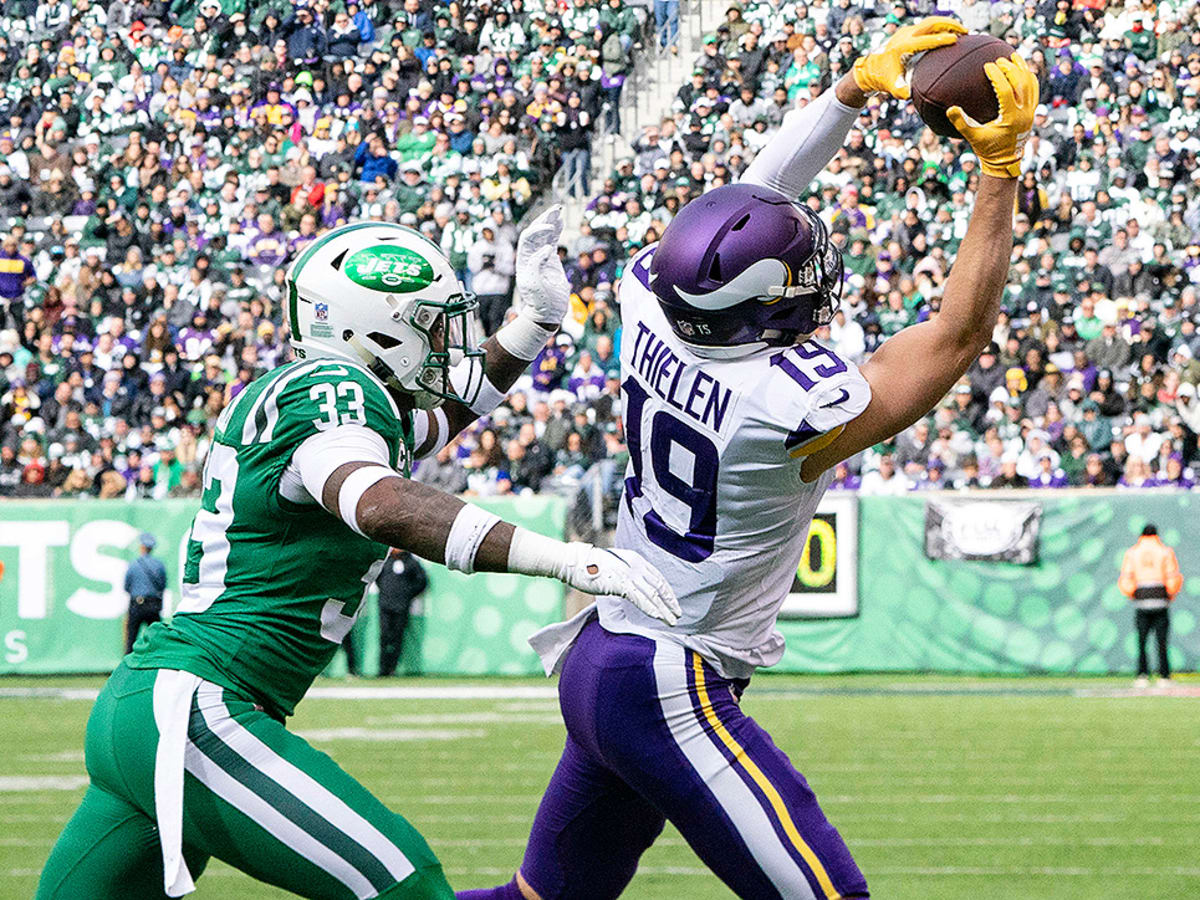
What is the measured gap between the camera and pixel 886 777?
881 cm

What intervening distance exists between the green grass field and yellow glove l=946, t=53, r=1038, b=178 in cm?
331

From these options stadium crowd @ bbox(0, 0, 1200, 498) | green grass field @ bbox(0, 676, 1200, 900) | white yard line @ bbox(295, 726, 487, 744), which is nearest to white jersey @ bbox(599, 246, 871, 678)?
green grass field @ bbox(0, 676, 1200, 900)

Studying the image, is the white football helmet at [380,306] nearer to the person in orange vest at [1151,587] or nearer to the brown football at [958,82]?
the brown football at [958,82]

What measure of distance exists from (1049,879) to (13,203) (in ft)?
52.7

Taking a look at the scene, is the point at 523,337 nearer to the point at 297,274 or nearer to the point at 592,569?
the point at 297,274

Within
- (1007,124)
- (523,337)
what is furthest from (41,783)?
(1007,124)

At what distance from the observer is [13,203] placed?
65.2 feet

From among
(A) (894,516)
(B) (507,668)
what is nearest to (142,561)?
(B) (507,668)

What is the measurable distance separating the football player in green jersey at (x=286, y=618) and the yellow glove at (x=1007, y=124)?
39.1 inches

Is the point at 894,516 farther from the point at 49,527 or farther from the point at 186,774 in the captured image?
the point at 186,774

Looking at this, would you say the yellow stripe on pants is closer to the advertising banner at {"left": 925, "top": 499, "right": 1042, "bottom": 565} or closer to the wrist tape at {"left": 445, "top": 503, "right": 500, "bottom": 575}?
the wrist tape at {"left": 445, "top": 503, "right": 500, "bottom": 575}

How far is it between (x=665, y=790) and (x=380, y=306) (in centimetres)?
103

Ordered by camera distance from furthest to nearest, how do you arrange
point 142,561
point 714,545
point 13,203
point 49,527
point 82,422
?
point 13,203, point 82,422, point 49,527, point 142,561, point 714,545

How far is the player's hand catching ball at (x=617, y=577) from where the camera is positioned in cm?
293
